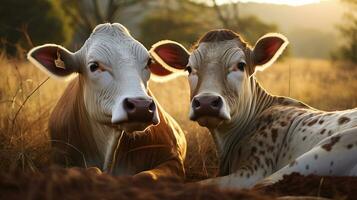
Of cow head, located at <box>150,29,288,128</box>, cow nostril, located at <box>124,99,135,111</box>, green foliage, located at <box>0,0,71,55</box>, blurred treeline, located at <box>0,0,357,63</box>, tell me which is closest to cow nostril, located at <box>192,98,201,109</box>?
cow head, located at <box>150,29,288,128</box>

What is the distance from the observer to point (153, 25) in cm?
3312

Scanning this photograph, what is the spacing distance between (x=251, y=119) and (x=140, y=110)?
1.95m

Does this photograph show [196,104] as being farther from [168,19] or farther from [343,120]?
[168,19]

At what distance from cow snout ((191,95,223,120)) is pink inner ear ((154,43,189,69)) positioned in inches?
48.8

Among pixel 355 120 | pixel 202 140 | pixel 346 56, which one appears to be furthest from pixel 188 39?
pixel 355 120

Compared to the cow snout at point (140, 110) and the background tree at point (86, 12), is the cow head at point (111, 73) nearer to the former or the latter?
the cow snout at point (140, 110)

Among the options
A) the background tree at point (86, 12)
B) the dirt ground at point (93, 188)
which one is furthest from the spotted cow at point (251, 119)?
the background tree at point (86, 12)

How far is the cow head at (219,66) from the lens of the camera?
5477mm

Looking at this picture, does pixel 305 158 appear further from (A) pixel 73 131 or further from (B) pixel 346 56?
(B) pixel 346 56

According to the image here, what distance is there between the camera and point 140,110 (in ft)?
15.7

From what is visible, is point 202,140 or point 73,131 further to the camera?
point 202,140

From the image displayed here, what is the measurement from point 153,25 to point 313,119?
2784 cm

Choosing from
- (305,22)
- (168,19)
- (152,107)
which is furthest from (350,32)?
(305,22)

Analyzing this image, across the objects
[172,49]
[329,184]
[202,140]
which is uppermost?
[172,49]
